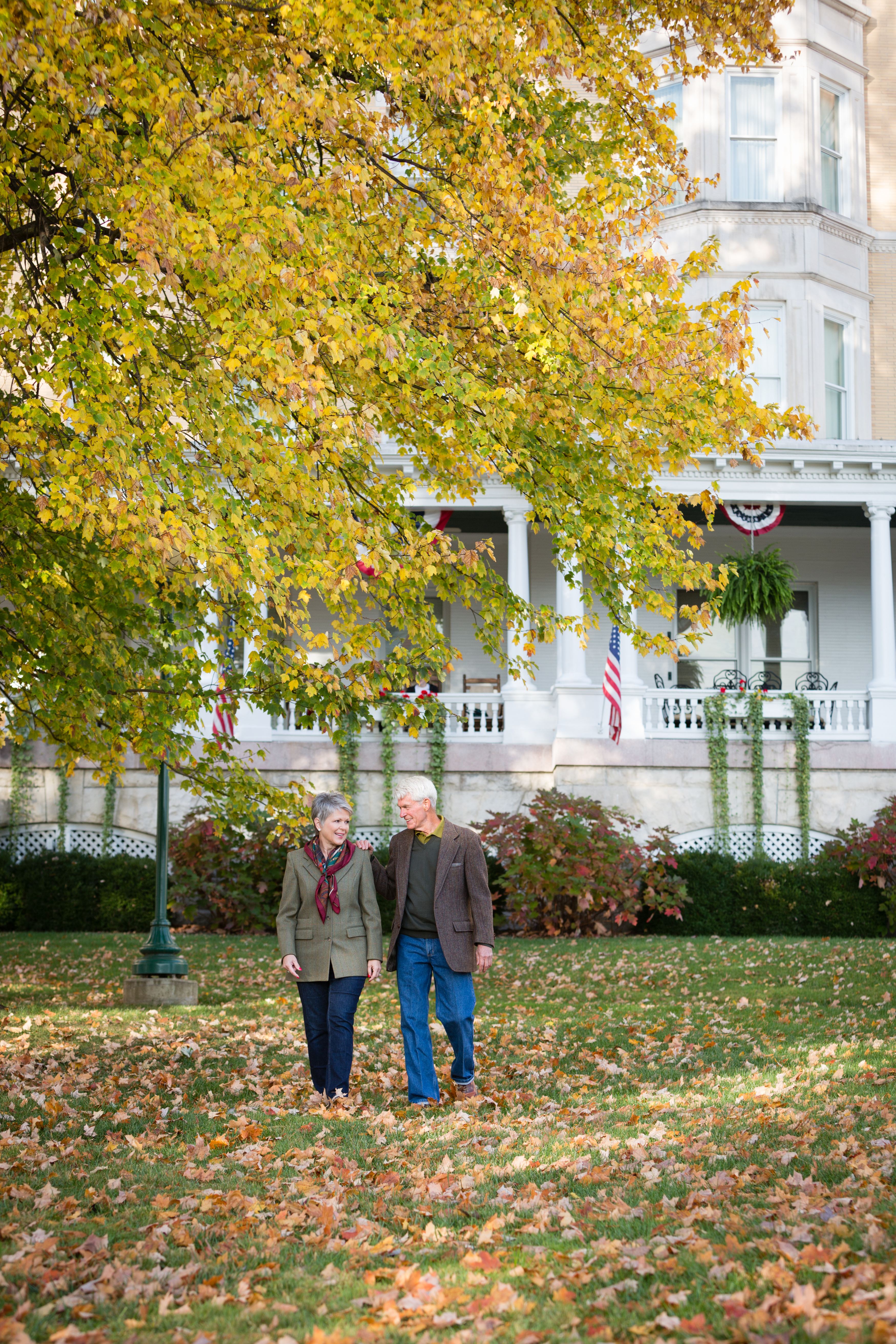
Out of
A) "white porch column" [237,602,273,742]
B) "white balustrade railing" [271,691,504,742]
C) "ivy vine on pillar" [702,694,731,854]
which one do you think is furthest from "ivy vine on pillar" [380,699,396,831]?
"ivy vine on pillar" [702,694,731,854]

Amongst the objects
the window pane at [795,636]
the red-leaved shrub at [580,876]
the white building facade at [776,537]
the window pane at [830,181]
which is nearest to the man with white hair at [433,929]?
the red-leaved shrub at [580,876]

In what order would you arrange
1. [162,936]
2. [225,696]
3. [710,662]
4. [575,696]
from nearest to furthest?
[225,696], [162,936], [575,696], [710,662]

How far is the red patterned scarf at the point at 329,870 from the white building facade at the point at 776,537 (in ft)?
42.8

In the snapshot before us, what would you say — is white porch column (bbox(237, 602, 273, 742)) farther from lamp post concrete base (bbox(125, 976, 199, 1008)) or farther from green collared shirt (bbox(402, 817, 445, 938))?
green collared shirt (bbox(402, 817, 445, 938))

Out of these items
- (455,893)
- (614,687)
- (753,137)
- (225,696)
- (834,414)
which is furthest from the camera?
(834,414)

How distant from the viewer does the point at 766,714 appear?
20875 mm

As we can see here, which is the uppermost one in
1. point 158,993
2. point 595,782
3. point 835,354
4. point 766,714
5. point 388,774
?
point 835,354

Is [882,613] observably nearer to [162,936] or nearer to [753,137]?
[753,137]

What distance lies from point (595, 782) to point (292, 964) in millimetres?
13647

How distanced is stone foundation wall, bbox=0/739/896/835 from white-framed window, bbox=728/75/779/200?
10.3m

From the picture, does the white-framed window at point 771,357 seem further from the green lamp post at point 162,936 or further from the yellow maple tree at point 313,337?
the green lamp post at point 162,936

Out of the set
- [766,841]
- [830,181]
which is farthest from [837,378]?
[766,841]

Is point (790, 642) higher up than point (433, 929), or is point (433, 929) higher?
point (790, 642)

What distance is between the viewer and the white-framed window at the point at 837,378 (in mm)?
23578
